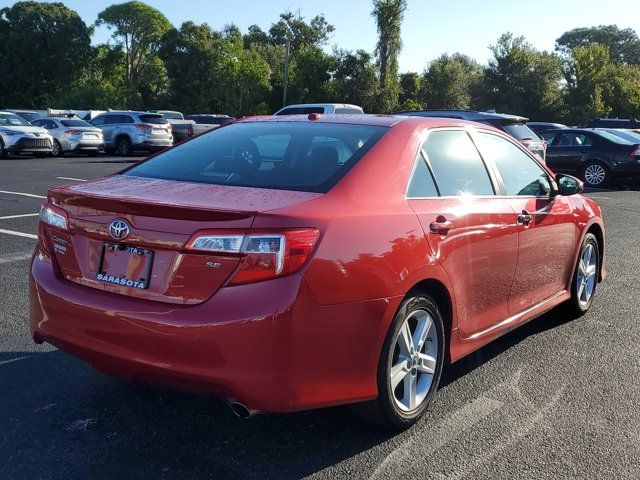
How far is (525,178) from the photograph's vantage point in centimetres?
464

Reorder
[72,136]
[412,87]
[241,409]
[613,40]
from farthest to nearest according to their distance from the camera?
[613,40] < [412,87] < [72,136] < [241,409]

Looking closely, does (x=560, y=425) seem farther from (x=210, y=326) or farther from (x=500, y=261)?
(x=210, y=326)

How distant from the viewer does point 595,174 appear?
1738 centimetres

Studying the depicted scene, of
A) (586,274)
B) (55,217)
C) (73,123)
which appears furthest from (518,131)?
(73,123)

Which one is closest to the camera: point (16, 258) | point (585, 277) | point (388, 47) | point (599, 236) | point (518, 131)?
point (585, 277)

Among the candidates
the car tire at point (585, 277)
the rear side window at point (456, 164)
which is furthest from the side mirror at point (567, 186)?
the rear side window at point (456, 164)

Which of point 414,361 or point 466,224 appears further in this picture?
point 466,224

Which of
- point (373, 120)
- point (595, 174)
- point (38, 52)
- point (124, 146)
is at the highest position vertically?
point (38, 52)

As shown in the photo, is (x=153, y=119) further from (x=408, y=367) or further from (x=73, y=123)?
(x=408, y=367)

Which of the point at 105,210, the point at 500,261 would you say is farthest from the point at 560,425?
the point at 105,210

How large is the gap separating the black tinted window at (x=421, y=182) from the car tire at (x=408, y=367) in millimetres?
514

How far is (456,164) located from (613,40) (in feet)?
373

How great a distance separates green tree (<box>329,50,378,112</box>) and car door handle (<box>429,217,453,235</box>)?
3875cm

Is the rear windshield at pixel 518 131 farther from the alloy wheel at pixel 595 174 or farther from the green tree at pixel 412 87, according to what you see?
the green tree at pixel 412 87
